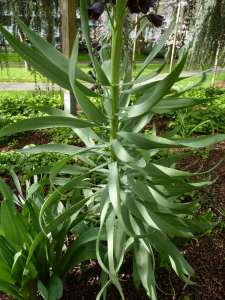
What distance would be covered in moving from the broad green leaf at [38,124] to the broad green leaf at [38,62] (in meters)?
0.14

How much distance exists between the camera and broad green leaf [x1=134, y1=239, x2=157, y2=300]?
99 cm

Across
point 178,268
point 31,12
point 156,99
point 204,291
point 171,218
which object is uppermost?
point 31,12

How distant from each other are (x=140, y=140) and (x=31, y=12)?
9.84 feet

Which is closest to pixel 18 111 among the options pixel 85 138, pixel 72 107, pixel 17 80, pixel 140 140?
pixel 72 107

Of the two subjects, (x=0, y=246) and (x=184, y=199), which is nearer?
(x=0, y=246)

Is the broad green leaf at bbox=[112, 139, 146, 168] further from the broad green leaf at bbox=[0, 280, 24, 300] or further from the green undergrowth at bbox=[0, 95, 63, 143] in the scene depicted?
the green undergrowth at bbox=[0, 95, 63, 143]

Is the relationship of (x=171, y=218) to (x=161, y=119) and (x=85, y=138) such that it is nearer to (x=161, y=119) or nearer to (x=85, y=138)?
(x=85, y=138)

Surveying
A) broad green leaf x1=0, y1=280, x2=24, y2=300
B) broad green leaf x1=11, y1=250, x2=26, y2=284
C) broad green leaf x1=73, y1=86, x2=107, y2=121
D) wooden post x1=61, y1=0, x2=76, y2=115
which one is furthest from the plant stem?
wooden post x1=61, y1=0, x2=76, y2=115

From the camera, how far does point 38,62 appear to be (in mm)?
754

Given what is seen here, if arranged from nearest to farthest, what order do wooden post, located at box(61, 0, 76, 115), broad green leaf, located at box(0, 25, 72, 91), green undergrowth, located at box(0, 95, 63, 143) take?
broad green leaf, located at box(0, 25, 72, 91) → wooden post, located at box(61, 0, 76, 115) → green undergrowth, located at box(0, 95, 63, 143)

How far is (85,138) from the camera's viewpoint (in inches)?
49.6

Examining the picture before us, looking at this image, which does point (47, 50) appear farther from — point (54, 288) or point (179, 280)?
→ point (179, 280)

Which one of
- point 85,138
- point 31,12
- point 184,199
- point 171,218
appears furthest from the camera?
point 31,12

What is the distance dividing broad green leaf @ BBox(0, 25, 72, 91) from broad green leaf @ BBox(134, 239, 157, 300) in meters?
0.86
